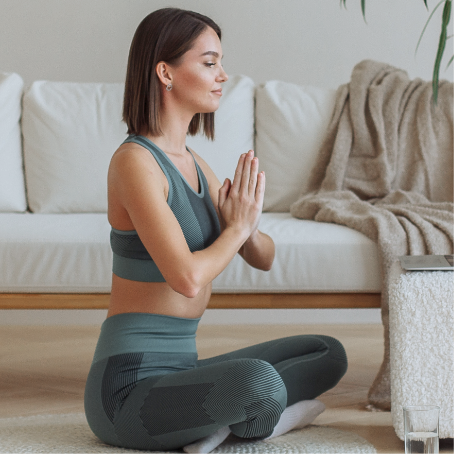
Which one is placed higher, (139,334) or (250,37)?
(250,37)

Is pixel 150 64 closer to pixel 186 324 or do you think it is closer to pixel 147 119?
pixel 147 119

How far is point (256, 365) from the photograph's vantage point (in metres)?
1.20

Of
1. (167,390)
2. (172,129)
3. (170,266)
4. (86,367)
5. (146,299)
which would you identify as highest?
(172,129)

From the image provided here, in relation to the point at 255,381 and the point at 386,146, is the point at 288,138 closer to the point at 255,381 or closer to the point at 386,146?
the point at 386,146

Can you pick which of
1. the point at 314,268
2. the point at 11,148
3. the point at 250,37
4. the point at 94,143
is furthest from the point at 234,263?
the point at 250,37

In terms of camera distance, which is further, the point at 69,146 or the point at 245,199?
the point at 69,146

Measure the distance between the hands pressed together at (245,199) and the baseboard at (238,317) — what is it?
1.51 metres

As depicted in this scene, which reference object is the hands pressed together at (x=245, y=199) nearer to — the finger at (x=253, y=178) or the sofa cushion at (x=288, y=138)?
the finger at (x=253, y=178)

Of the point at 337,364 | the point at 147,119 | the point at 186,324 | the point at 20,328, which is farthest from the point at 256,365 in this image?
the point at 20,328

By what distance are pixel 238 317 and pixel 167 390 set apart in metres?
1.63

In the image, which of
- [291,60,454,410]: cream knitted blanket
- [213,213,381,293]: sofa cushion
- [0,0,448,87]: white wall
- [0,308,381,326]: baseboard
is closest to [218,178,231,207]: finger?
[213,213,381,293]: sofa cushion

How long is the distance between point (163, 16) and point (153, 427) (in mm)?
799

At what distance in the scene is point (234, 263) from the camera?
1.72m

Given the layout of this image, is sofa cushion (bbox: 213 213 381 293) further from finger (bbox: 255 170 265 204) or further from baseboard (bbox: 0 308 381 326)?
baseboard (bbox: 0 308 381 326)
